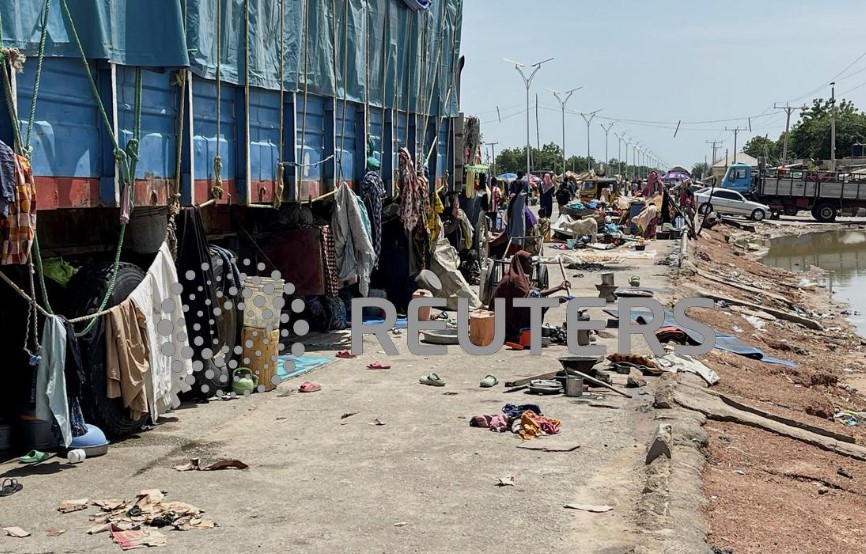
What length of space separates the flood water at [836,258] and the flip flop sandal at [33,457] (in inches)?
665

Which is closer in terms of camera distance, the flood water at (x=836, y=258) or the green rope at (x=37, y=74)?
the green rope at (x=37, y=74)

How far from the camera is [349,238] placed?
44.1ft

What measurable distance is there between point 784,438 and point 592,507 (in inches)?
161

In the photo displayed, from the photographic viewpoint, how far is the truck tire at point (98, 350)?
8078 millimetres

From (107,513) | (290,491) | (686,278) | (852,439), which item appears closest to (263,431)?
(290,491)

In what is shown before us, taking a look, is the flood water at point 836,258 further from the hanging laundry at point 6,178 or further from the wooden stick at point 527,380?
the hanging laundry at point 6,178

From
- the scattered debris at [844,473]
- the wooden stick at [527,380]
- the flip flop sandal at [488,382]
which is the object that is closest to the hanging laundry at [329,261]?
the flip flop sandal at [488,382]

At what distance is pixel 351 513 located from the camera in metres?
6.54

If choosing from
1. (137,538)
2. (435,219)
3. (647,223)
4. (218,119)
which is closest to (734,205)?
(647,223)

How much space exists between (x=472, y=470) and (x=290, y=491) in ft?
4.42

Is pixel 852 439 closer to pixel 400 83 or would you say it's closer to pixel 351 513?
pixel 351 513

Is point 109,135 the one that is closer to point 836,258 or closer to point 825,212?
point 836,258

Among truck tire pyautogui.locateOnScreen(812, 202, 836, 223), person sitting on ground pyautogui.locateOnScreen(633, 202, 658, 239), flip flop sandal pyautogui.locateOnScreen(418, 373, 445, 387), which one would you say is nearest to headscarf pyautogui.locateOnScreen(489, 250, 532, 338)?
flip flop sandal pyautogui.locateOnScreen(418, 373, 445, 387)

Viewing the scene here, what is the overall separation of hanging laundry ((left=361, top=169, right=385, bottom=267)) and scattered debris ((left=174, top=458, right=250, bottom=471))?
661cm
